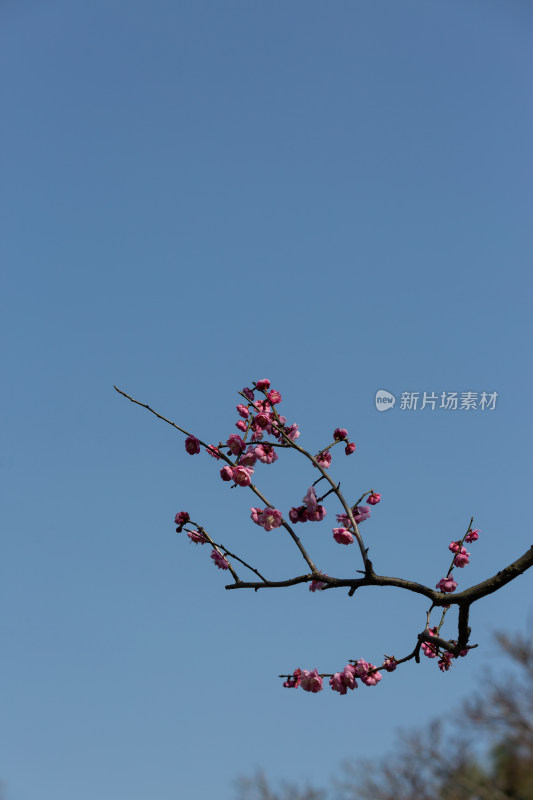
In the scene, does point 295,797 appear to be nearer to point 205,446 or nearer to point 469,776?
point 469,776

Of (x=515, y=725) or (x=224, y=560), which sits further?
(x=515, y=725)

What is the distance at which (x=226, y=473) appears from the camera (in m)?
4.34

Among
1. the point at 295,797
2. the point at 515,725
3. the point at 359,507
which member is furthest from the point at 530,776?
the point at 359,507

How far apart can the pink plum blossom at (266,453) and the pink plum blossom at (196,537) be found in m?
0.61

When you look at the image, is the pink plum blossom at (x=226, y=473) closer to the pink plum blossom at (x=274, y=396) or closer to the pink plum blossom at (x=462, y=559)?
the pink plum blossom at (x=274, y=396)

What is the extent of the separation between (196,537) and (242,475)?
515 millimetres

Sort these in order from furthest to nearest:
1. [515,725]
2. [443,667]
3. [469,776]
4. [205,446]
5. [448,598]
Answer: [469,776] → [515,725] → [443,667] → [205,446] → [448,598]

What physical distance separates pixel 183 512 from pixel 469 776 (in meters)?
13.1

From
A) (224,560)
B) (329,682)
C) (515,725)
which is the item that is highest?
(515,725)

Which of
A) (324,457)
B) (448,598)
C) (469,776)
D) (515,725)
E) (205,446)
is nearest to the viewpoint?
(448,598)

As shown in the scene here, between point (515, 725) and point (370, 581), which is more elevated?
point (515, 725)

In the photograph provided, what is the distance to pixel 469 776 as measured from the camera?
14.5 metres

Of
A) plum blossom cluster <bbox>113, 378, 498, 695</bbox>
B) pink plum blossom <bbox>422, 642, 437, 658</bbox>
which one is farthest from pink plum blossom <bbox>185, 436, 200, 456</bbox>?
pink plum blossom <bbox>422, 642, 437, 658</bbox>

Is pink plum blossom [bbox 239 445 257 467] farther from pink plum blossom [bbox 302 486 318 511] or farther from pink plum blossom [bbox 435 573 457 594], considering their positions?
pink plum blossom [bbox 435 573 457 594]
